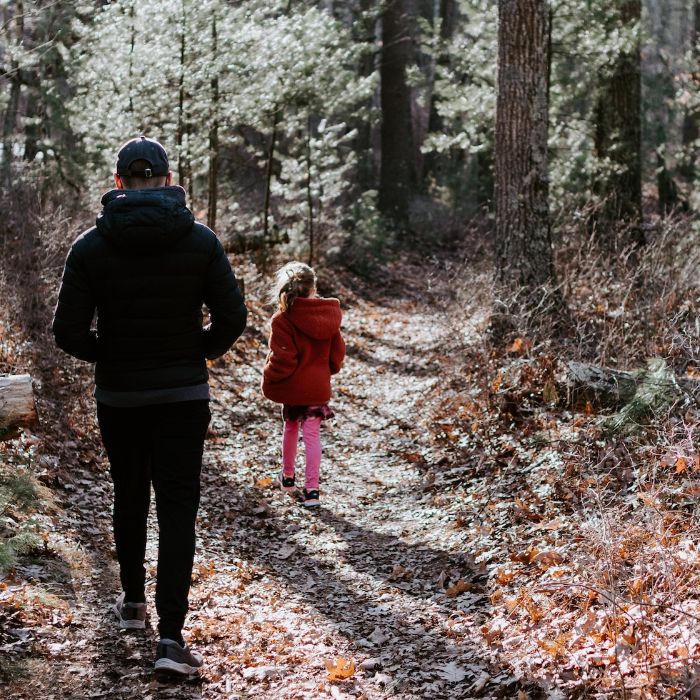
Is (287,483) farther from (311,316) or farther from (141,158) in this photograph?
(141,158)

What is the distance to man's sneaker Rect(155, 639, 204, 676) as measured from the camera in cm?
397

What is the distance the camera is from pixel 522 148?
9.48m

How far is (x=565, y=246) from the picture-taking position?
1166cm

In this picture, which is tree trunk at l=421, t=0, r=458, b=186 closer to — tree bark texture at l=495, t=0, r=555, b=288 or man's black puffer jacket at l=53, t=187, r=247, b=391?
tree bark texture at l=495, t=0, r=555, b=288

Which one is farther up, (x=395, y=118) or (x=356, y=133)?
(x=395, y=118)

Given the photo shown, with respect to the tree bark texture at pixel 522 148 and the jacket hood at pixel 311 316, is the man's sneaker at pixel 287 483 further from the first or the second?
the tree bark texture at pixel 522 148

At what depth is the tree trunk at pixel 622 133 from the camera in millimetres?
12922

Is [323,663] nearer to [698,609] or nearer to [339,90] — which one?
[698,609]

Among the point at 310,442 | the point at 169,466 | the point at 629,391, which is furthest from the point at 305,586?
the point at 629,391

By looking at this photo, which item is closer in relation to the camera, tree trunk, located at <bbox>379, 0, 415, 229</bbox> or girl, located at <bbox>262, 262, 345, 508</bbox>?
girl, located at <bbox>262, 262, 345, 508</bbox>

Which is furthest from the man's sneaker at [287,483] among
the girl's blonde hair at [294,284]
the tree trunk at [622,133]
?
the tree trunk at [622,133]

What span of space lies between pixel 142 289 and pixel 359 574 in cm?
286

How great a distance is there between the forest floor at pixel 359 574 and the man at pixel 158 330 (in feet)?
1.93

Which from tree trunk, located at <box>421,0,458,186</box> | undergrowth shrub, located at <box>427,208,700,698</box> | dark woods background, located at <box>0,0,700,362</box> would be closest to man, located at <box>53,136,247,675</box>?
undergrowth shrub, located at <box>427,208,700,698</box>
